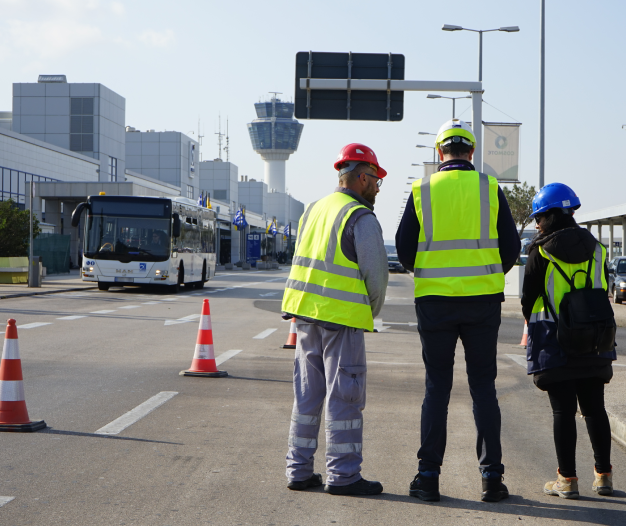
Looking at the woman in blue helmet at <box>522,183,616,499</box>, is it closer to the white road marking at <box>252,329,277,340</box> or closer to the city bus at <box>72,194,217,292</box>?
the white road marking at <box>252,329,277,340</box>

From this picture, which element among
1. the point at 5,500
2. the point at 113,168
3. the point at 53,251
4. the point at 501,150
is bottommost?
the point at 5,500

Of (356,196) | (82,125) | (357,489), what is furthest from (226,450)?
(82,125)

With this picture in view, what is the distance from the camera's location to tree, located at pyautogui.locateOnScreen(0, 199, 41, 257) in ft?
105

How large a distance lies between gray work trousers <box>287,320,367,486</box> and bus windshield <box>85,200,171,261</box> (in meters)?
21.9

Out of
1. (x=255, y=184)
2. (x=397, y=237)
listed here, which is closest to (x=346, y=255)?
(x=397, y=237)

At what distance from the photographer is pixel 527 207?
5844 centimetres

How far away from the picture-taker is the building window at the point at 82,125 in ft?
238

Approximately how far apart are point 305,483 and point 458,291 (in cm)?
137

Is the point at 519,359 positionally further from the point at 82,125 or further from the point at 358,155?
the point at 82,125

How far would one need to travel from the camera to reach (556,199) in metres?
4.86

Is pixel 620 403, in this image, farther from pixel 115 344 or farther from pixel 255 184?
pixel 255 184

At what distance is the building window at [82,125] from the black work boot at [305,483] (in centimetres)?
7116

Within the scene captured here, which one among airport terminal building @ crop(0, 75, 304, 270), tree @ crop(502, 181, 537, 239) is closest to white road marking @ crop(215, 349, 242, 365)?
airport terminal building @ crop(0, 75, 304, 270)

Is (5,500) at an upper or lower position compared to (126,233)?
lower
